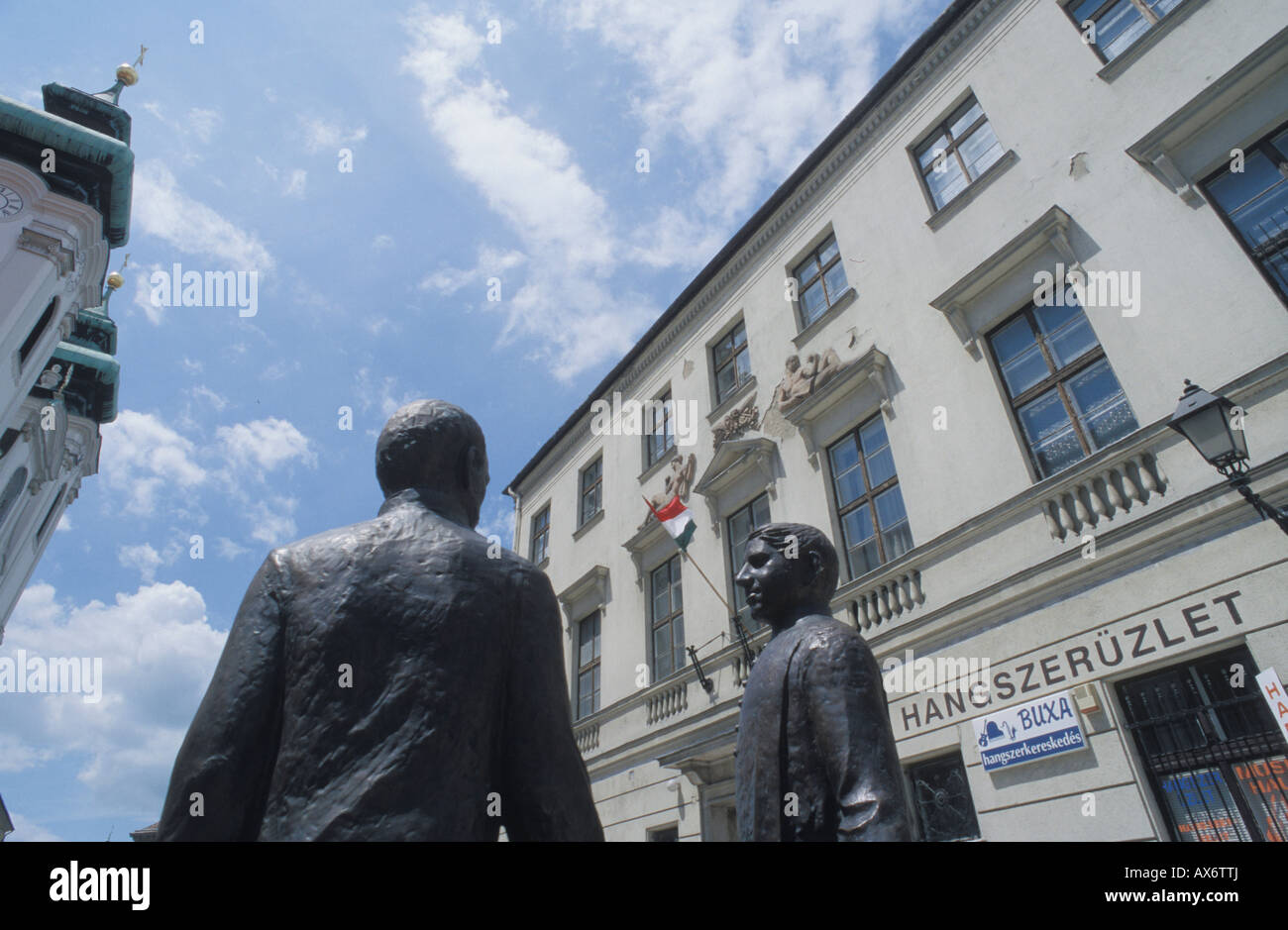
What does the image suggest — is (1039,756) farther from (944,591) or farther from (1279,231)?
(1279,231)

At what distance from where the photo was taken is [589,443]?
18.4 metres

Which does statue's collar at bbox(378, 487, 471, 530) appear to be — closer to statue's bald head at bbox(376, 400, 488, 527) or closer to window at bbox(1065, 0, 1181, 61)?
statue's bald head at bbox(376, 400, 488, 527)

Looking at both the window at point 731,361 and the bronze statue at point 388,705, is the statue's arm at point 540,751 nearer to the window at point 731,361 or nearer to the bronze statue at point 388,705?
the bronze statue at point 388,705

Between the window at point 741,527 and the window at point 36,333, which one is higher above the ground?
the window at point 36,333

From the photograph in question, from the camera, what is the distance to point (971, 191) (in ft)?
32.9

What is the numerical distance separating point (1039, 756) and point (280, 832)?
7.53 metres

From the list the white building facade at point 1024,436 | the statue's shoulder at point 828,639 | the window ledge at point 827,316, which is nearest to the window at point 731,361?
the white building facade at point 1024,436

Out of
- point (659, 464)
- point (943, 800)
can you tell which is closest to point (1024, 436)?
point (943, 800)

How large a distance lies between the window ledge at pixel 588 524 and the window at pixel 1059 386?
9.62 m

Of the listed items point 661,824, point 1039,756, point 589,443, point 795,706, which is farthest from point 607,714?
point 795,706

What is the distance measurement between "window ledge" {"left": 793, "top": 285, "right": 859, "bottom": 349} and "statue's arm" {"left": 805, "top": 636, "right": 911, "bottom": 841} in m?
9.90

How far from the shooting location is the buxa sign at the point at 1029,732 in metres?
6.85
